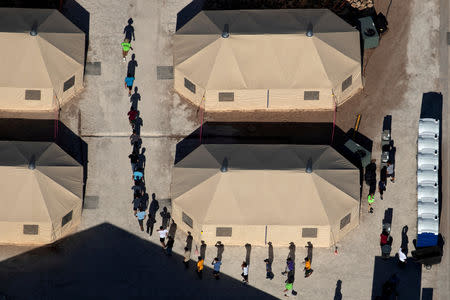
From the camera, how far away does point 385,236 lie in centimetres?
4662

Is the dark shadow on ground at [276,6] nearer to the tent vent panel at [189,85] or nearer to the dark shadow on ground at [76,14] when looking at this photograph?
the tent vent panel at [189,85]

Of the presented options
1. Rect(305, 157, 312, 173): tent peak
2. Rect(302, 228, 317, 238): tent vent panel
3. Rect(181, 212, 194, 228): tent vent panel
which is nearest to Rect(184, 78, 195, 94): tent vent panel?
Rect(181, 212, 194, 228): tent vent panel

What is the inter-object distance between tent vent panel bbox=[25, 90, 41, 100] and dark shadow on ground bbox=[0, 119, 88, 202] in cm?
164

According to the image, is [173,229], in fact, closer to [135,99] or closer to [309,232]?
[309,232]

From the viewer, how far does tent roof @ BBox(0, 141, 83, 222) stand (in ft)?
146

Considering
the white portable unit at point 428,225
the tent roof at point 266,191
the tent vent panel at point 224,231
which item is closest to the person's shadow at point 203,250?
the tent vent panel at point 224,231

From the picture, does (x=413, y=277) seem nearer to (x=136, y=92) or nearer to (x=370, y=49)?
(x=370, y=49)

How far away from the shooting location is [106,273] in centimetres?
4631

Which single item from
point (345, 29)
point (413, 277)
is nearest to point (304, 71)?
point (345, 29)

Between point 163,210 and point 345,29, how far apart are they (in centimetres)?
1568

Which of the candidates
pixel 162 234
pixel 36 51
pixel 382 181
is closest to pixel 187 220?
pixel 162 234

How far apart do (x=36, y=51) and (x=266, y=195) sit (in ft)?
52.7

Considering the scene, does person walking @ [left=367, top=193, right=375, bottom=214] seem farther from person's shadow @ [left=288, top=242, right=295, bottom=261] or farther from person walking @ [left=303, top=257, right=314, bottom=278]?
person's shadow @ [left=288, top=242, right=295, bottom=261]

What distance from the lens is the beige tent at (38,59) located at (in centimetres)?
4588
